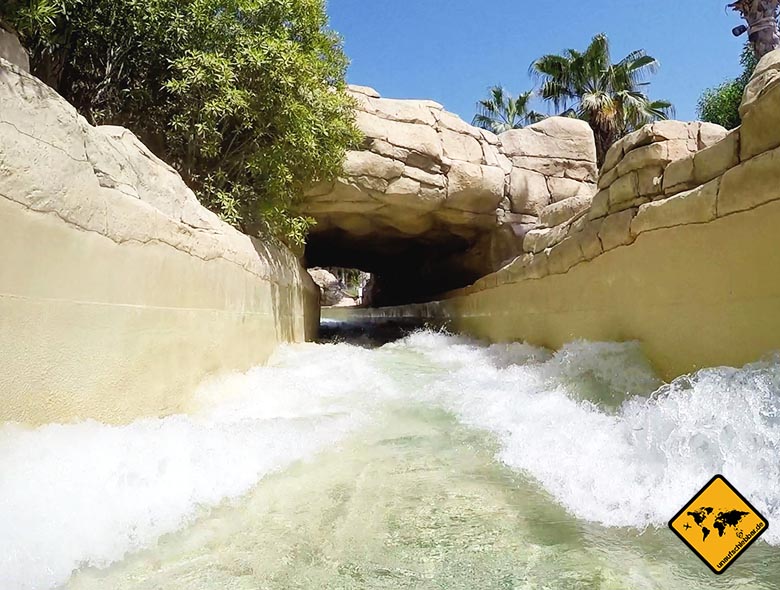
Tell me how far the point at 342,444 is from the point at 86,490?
1.47m

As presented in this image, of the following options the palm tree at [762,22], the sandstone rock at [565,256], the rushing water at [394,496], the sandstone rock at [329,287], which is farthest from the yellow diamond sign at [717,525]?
the sandstone rock at [329,287]

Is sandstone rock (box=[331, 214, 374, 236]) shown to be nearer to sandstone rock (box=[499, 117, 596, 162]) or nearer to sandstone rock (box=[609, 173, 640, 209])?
sandstone rock (box=[499, 117, 596, 162])

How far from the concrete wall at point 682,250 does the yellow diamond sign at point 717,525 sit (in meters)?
2.03

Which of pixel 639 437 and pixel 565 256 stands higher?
pixel 565 256

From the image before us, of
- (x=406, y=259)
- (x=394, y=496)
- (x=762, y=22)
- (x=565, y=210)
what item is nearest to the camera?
(x=394, y=496)

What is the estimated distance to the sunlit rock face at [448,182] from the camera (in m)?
9.40

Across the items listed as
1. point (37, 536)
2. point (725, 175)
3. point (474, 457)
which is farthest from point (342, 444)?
point (725, 175)

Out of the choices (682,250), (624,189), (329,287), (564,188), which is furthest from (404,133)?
(329,287)

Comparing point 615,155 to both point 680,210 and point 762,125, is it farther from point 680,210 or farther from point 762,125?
point 762,125

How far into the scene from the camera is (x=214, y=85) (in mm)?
6051

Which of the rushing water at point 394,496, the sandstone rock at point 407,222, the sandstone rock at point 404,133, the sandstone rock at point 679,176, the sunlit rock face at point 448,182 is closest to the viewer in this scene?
the rushing water at point 394,496

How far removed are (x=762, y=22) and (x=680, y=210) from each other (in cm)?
1073

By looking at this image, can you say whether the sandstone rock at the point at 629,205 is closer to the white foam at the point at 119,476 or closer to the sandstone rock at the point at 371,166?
the white foam at the point at 119,476

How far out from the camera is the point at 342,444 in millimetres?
3186
